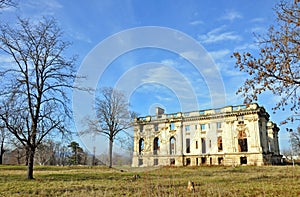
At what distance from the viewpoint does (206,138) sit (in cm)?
4738

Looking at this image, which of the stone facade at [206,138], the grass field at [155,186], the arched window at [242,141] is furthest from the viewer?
the arched window at [242,141]

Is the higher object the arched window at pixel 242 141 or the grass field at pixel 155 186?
the arched window at pixel 242 141

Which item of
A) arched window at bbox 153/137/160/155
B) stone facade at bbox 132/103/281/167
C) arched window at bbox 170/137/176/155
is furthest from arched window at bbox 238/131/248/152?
arched window at bbox 153/137/160/155

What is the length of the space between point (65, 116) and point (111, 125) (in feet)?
50.0

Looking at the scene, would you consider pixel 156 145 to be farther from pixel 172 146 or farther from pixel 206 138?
pixel 206 138

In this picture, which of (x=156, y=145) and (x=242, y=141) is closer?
(x=242, y=141)

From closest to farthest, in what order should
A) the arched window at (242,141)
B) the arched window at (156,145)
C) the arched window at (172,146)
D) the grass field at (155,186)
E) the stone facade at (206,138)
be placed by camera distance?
the grass field at (155,186) < the stone facade at (206,138) < the arched window at (242,141) < the arched window at (172,146) < the arched window at (156,145)

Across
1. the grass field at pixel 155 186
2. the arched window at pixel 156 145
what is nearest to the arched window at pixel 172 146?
the arched window at pixel 156 145

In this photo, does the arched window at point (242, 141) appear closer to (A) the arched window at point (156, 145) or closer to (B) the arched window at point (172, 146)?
(B) the arched window at point (172, 146)

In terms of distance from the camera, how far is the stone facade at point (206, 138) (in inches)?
A: 1686

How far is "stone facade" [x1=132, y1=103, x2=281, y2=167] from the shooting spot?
4281 cm

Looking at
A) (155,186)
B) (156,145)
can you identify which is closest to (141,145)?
(156,145)

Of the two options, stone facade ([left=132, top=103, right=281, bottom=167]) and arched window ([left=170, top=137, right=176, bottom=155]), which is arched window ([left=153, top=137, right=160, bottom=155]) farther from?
arched window ([left=170, top=137, right=176, bottom=155])

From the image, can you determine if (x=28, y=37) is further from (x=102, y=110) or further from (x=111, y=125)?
(x=111, y=125)
